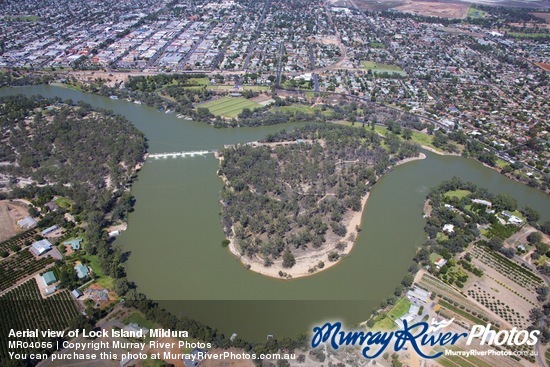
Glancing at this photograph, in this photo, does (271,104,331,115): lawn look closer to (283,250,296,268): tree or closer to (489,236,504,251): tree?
(489,236,504,251): tree

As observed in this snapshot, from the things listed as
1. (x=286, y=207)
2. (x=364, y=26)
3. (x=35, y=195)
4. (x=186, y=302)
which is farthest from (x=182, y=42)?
(x=186, y=302)

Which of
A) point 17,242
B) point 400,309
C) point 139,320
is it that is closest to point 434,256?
point 400,309

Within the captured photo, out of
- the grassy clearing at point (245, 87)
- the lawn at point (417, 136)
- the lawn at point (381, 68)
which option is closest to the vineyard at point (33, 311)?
the lawn at point (417, 136)

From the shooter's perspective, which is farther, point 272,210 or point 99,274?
point 272,210

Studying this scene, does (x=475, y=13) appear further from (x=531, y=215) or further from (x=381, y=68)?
(x=531, y=215)

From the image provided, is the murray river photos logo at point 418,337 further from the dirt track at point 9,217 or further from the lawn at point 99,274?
the dirt track at point 9,217

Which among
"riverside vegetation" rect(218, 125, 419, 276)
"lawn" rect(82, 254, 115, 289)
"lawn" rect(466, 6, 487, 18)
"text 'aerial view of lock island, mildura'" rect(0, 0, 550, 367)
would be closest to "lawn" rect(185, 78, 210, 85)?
"text 'aerial view of lock island, mildura'" rect(0, 0, 550, 367)

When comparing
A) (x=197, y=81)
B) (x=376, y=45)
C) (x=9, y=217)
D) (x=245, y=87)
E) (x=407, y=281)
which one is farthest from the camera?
(x=376, y=45)
